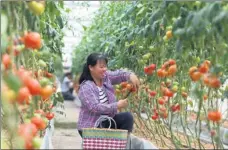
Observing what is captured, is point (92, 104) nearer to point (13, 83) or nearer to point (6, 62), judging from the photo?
point (6, 62)

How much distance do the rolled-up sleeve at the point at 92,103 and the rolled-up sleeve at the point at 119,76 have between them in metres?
0.33

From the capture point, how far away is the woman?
3559mm

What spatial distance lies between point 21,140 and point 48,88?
39 cm

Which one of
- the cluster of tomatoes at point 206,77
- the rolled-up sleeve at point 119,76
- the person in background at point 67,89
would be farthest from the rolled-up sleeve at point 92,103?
the person in background at point 67,89

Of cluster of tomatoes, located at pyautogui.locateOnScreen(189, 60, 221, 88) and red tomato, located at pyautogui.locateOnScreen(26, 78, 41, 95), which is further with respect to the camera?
cluster of tomatoes, located at pyautogui.locateOnScreen(189, 60, 221, 88)

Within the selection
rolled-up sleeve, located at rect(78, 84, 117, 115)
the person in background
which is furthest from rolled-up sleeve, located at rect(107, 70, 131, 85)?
the person in background

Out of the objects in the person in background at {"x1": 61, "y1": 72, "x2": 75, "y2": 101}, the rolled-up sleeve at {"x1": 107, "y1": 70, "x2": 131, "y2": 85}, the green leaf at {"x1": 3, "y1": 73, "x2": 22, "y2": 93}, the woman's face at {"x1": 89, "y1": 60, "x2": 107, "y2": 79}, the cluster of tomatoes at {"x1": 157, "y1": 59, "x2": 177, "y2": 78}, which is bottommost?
the person in background at {"x1": 61, "y1": 72, "x2": 75, "y2": 101}

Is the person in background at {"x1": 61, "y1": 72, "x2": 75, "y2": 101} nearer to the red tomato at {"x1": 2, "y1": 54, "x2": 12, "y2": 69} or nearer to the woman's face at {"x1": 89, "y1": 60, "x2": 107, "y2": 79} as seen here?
the woman's face at {"x1": 89, "y1": 60, "x2": 107, "y2": 79}

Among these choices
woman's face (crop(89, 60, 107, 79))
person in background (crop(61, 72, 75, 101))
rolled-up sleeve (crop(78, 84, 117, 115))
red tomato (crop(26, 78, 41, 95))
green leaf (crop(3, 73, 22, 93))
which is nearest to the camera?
green leaf (crop(3, 73, 22, 93))

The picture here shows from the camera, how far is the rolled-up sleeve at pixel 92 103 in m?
3.50

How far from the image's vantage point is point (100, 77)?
3764 millimetres

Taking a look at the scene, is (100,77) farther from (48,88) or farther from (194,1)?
(48,88)

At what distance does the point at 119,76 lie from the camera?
12.9 feet

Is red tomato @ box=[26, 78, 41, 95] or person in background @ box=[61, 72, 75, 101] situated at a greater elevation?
red tomato @ box=[26, 78, 41, 95]
